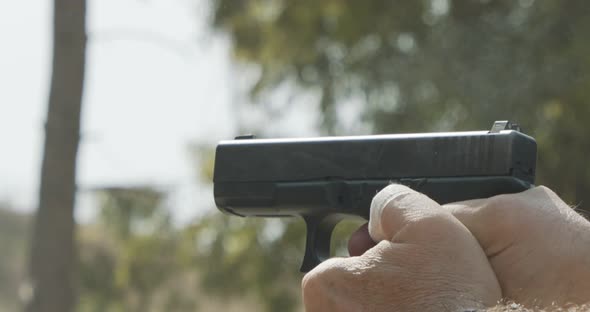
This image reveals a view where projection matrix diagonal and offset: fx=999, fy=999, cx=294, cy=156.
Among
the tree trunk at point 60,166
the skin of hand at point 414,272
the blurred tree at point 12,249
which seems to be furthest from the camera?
the blurred tree at point 12,249

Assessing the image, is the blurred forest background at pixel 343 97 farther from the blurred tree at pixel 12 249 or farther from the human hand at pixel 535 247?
the human hand at pixel 535 247

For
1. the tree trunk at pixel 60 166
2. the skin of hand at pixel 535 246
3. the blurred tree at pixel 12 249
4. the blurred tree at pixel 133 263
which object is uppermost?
the skin of hand at pixel 535 246

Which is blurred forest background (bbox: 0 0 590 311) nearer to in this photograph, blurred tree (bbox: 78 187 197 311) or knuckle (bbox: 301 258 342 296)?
blurred tree (bbox: 78 187 197 311)

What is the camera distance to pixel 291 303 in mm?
11883

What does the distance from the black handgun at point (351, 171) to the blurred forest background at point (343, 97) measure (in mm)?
7808

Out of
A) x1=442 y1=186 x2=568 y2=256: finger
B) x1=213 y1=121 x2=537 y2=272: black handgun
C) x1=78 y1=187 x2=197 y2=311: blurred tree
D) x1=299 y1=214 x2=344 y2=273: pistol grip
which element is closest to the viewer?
x1=442 y1=186 x2=568 y2=256: finger

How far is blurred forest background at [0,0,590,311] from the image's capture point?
11.1 m

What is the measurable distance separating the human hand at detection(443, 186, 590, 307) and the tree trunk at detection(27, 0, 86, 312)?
4.90 m

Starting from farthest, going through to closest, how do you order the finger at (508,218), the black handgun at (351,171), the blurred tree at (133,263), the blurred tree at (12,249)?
1. the blurred tree at (12,249)
2. the blurred tree at (133,263)
3. the black handgun at (351,171)
4. the finger at (508,218)

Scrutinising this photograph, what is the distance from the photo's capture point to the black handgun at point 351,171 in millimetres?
2391

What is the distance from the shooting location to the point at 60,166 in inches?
266

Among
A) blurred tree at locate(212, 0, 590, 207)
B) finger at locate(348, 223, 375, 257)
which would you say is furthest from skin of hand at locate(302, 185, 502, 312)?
blurred tree at locate(212, 0, 590, 207)

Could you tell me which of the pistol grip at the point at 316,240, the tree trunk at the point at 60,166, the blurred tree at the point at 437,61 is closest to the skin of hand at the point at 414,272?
the pistol grip at the point at 316,240

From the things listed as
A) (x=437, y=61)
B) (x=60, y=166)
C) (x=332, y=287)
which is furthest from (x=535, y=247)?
(x=437, y=61)
